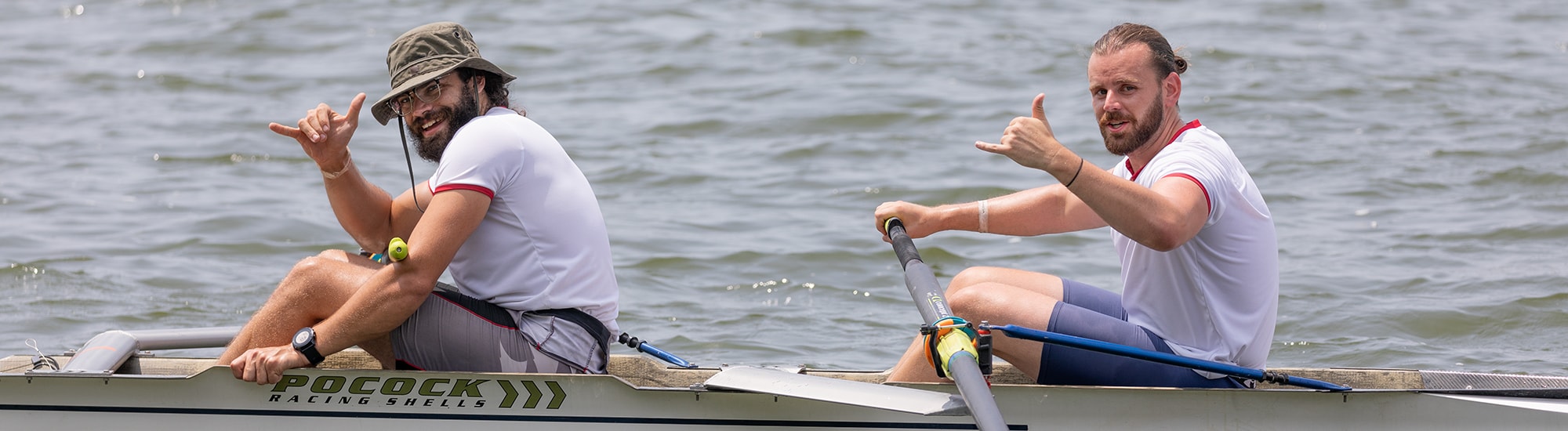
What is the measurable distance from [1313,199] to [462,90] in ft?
24.5

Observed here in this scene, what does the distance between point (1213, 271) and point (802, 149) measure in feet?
27.0

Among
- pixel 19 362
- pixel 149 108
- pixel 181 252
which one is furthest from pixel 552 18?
pixel 19 362

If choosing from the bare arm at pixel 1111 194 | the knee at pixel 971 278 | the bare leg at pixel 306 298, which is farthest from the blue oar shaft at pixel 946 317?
the bare leg at pixel 306 298

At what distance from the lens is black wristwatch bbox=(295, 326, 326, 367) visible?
3996 mm

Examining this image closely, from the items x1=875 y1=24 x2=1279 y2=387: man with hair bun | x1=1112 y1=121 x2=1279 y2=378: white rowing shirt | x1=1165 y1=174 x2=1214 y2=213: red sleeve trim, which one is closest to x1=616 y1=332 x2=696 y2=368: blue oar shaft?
x1=875 y1=24 x2=1279 y2=387: man with hair bun

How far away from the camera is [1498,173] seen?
10695 millimetres

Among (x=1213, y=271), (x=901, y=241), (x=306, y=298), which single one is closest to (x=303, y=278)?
(x=306, y=298)

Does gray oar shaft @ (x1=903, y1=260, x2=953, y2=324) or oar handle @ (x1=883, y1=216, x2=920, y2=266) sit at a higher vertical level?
oar handle @ (x1=883, y1=216, x2=920, y2=266)

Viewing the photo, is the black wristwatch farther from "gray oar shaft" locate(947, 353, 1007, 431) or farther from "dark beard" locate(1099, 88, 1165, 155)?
"dark beard" locate(1099, 88, 1165, 155)

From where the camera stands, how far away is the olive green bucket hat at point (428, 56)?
4.12 metres

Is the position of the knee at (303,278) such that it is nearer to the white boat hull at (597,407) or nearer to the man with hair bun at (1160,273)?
the white boat hull at (597,407)

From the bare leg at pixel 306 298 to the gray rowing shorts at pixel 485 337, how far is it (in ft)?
0.61

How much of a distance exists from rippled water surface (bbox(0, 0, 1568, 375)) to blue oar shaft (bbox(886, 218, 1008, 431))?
3.74 ft

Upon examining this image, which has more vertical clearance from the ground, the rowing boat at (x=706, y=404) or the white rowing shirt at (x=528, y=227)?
the white rowing shirt at (x=528, y=227)
